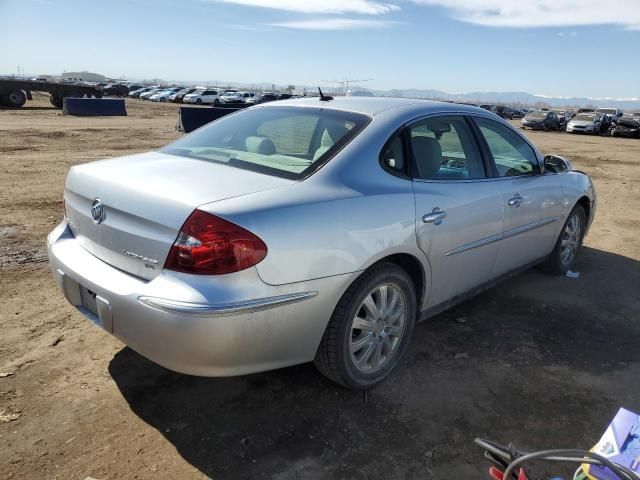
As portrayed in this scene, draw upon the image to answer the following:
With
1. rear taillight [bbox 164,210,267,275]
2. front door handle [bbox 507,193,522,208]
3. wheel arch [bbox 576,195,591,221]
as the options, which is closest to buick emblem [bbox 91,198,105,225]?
rear taillight [bbox 164,210,267,275]

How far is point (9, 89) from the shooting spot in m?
30.9

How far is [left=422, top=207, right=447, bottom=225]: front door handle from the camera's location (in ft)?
9.79

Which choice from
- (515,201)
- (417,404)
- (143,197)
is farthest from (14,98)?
(417,404)

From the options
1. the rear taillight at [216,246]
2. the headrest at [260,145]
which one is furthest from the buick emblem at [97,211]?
the headrest at [260,145]

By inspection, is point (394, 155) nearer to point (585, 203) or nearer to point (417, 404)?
point (417, 404)

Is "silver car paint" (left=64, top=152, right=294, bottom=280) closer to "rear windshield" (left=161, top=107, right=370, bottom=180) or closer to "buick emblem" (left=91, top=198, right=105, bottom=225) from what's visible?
"buick emblem" (left=91, top=198, right=105, bottom=225)

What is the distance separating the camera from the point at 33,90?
3300cm

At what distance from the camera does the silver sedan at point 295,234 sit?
7.35 ft

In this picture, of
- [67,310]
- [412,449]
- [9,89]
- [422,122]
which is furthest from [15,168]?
[9,89]

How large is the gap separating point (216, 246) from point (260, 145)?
1147 mm

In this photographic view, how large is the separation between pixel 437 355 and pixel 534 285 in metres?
1.81

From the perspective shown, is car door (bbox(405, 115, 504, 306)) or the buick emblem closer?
the buick emblem

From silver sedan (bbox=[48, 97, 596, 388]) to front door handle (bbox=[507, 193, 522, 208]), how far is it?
12 millimetres

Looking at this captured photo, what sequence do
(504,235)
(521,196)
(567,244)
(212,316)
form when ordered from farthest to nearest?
1. (567,244)
2. (521,196)
3. (504,235)
4. (212,316)
